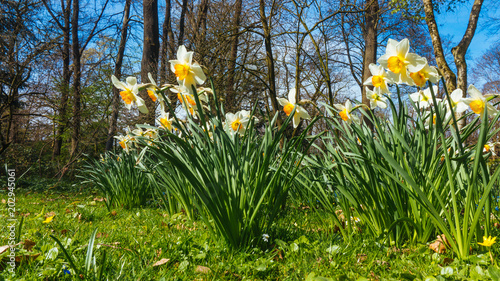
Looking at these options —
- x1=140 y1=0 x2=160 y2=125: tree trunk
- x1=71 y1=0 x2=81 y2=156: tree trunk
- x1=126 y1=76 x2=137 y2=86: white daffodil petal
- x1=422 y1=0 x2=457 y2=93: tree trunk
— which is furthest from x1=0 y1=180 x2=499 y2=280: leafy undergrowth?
x1=71 y1=0 x2=81 y2=156: tree trunk

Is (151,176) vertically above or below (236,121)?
below

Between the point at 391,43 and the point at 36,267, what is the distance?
67.2 inches

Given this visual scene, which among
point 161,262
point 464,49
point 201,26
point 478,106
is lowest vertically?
point 161,262

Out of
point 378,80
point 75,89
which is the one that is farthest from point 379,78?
point 75,89

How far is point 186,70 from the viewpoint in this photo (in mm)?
1397

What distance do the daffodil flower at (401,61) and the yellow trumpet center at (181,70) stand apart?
2.83 feet

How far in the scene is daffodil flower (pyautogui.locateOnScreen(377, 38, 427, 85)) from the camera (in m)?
1.21

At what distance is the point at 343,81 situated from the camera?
12102 millimetres

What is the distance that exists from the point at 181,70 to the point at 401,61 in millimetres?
976

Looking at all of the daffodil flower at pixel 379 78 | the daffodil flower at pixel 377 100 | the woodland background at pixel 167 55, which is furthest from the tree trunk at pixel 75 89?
the daffodil flower at pixel 379 78

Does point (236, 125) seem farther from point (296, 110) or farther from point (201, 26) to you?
point (201, 26)

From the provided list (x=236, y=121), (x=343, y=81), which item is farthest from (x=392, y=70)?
(x=343, y=81)

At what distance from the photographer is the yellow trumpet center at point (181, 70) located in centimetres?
138

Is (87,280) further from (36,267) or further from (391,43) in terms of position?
(391,43)
